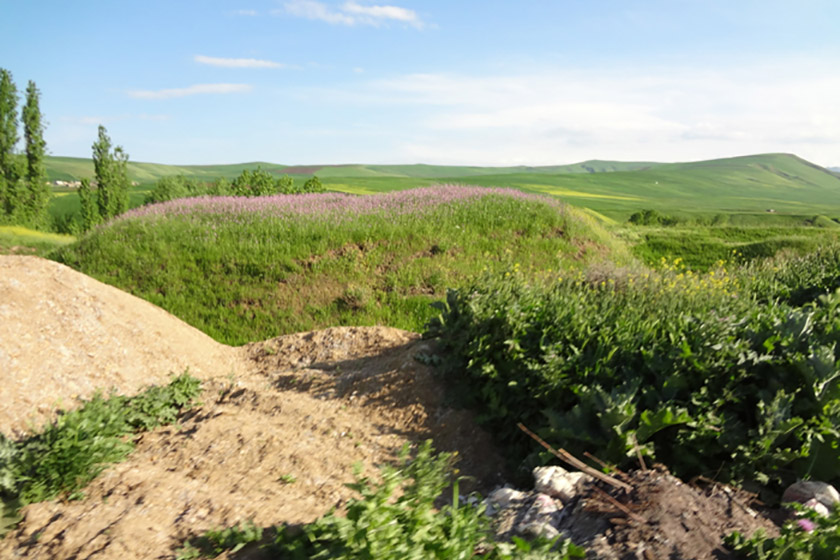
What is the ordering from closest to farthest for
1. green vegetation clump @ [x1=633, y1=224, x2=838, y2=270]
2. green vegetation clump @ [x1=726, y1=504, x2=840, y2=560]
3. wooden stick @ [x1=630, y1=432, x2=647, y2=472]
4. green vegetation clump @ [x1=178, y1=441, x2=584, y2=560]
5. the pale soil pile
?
green vegetation clump @ [x1=178, y1=441, x2=584, y2=560]
green vegetation clump @ [x1=726, y1=504, x2=840, y2=560]
the pale soil pile
wooden stick @ [x1=630, y1=432, x2=647, y2=472]
green vegetation clump @ [x1=633, y1=224, x2=838, y2=270]

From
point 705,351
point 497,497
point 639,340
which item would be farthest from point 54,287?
point 705,351

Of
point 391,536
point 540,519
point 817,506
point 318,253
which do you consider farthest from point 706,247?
point 391,536

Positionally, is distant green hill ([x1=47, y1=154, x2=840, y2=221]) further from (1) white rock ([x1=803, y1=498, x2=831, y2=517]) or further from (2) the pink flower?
(2) the pink flower

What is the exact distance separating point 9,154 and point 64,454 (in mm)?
32447

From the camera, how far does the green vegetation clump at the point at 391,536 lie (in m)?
2.55

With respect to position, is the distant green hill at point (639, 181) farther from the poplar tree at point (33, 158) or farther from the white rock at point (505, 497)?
the white rock at point (505, 497)

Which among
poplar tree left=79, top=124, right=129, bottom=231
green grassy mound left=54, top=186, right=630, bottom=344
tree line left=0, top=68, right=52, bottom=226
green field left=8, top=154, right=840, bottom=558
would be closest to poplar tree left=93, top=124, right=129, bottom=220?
poplar tree left=79, top=124, right=129, bottom=231

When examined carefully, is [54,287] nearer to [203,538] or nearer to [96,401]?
[96,401]

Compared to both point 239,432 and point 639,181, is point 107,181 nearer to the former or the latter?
point 239,432

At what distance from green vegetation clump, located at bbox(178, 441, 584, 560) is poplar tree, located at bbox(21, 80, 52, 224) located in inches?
1311

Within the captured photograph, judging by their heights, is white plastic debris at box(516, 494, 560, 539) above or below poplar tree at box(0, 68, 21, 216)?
below

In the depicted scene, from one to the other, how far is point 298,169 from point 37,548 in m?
78.4

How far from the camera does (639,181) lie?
3711 inches

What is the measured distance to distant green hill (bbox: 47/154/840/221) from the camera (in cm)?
6630
